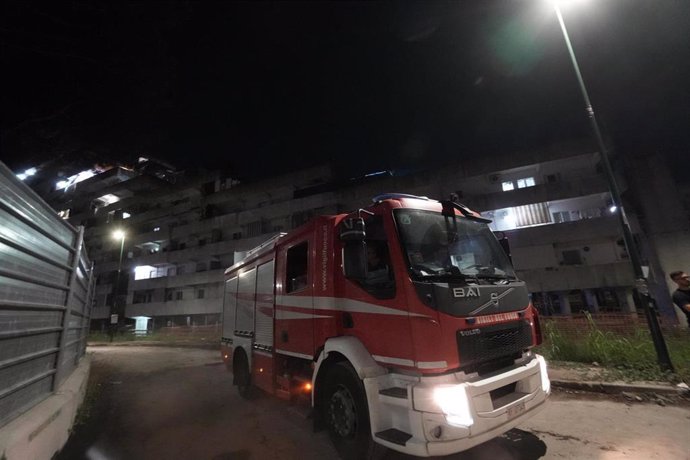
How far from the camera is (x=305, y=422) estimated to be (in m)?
5.11

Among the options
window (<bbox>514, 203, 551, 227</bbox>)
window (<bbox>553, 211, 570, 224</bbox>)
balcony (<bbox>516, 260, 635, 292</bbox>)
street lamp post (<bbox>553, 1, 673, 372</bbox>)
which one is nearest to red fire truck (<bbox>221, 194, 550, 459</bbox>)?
street lamp post (<bbox>553, 1, 673, 372</bbox>)

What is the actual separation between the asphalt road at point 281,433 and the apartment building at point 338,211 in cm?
357

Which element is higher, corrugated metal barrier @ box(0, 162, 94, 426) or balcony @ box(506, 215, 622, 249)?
balcony @ box(506, 215, 622, 249)

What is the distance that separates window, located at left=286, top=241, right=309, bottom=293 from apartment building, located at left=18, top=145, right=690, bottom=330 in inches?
131

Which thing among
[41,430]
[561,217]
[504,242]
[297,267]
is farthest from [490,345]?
[561,217]

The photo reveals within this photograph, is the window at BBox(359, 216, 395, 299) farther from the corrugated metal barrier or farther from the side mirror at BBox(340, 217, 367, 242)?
the corrugated metal barrier

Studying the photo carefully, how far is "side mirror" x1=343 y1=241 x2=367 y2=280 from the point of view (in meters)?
3.71

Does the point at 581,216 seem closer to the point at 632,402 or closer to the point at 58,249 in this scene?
the point at 632,402

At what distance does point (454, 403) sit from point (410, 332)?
726 mm

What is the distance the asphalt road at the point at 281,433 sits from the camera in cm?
368

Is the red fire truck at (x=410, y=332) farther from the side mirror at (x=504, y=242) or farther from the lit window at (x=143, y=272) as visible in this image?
the lit window at (x=143, y=272)

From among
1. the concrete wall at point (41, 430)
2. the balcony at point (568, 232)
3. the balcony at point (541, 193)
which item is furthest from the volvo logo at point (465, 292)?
the balcony at point (541, 193)

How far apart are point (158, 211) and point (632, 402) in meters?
45.1

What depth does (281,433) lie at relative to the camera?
4.68 m
